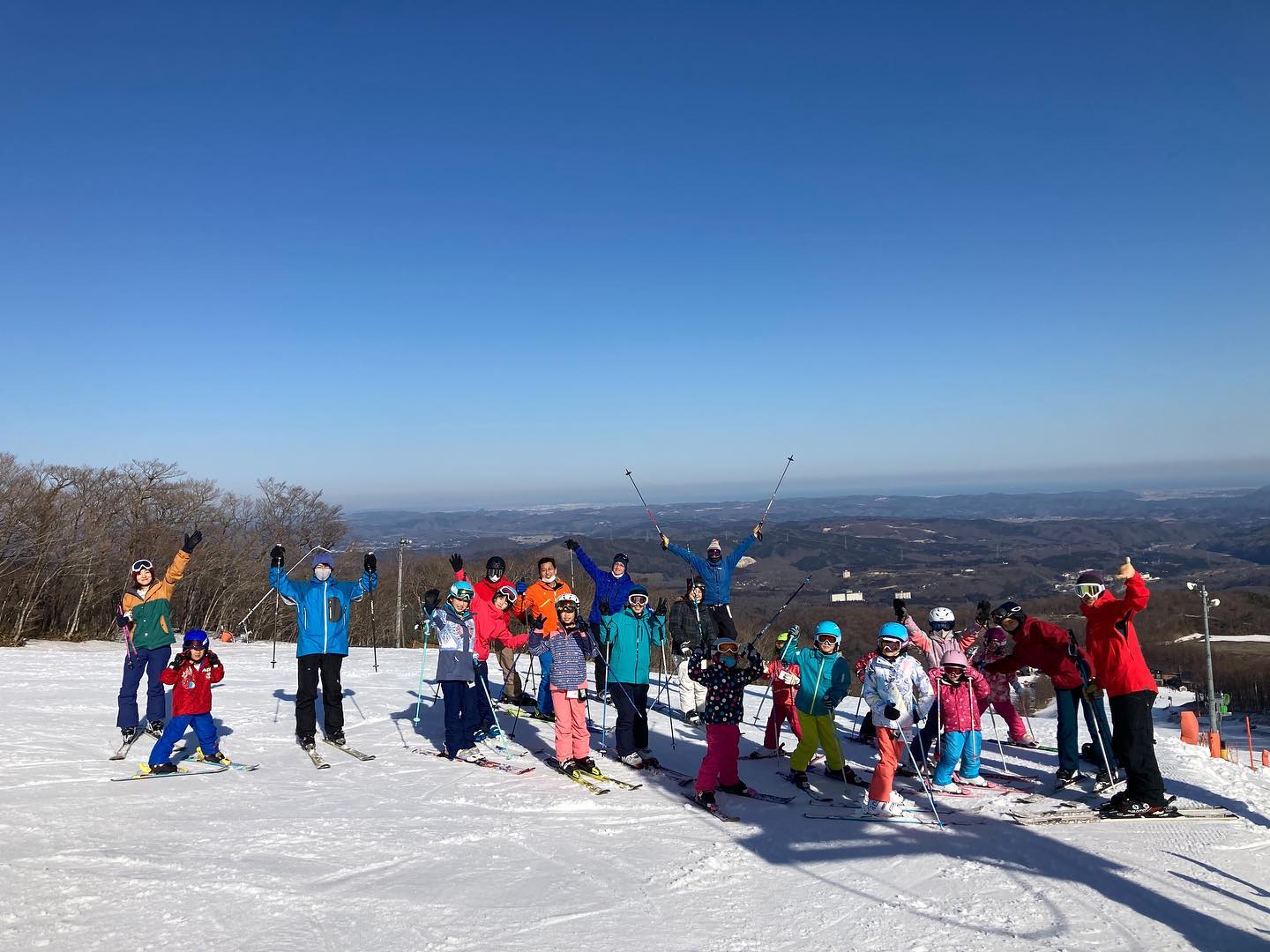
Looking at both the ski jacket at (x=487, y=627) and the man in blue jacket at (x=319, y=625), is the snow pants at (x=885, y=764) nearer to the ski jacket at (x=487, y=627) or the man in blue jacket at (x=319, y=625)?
the ski jacket at (x=487, y=627)

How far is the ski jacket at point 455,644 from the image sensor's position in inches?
307

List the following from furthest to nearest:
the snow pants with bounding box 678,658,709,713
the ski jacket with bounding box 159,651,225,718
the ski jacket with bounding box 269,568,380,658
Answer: the snow pants with bounding box 678,658,709,713
the ski jacket with bounding box 269,568,380,658
the ski jacket with bounding box 159,651,225,718

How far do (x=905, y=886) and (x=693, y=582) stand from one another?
15.5ft

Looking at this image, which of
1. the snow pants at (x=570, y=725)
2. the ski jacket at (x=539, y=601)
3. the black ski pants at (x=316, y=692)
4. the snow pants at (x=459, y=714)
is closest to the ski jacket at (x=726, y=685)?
the snow pants at (x=570, y=725)

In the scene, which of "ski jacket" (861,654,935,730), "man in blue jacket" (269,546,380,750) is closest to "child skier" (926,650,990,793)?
"ski jacket" (861,654,935,730)

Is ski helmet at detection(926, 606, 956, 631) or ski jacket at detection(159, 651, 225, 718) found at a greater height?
ski helmet at detection(926, 606, 956, 631)

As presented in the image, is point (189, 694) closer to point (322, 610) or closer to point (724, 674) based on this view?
point (322, 610)

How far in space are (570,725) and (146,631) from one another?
4.49 m

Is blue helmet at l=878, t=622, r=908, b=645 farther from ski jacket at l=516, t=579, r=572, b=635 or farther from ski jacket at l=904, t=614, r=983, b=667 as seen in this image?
ski jacket at l=516, t=579, r=572, b=635

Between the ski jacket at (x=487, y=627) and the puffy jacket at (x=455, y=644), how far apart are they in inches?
4.4

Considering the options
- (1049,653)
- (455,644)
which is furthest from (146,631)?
(1049,653)

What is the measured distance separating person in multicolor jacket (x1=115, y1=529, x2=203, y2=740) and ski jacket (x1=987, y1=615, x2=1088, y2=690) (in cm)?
828

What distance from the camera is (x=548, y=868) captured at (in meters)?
5.07

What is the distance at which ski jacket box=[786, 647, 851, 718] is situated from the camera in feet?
22.9
